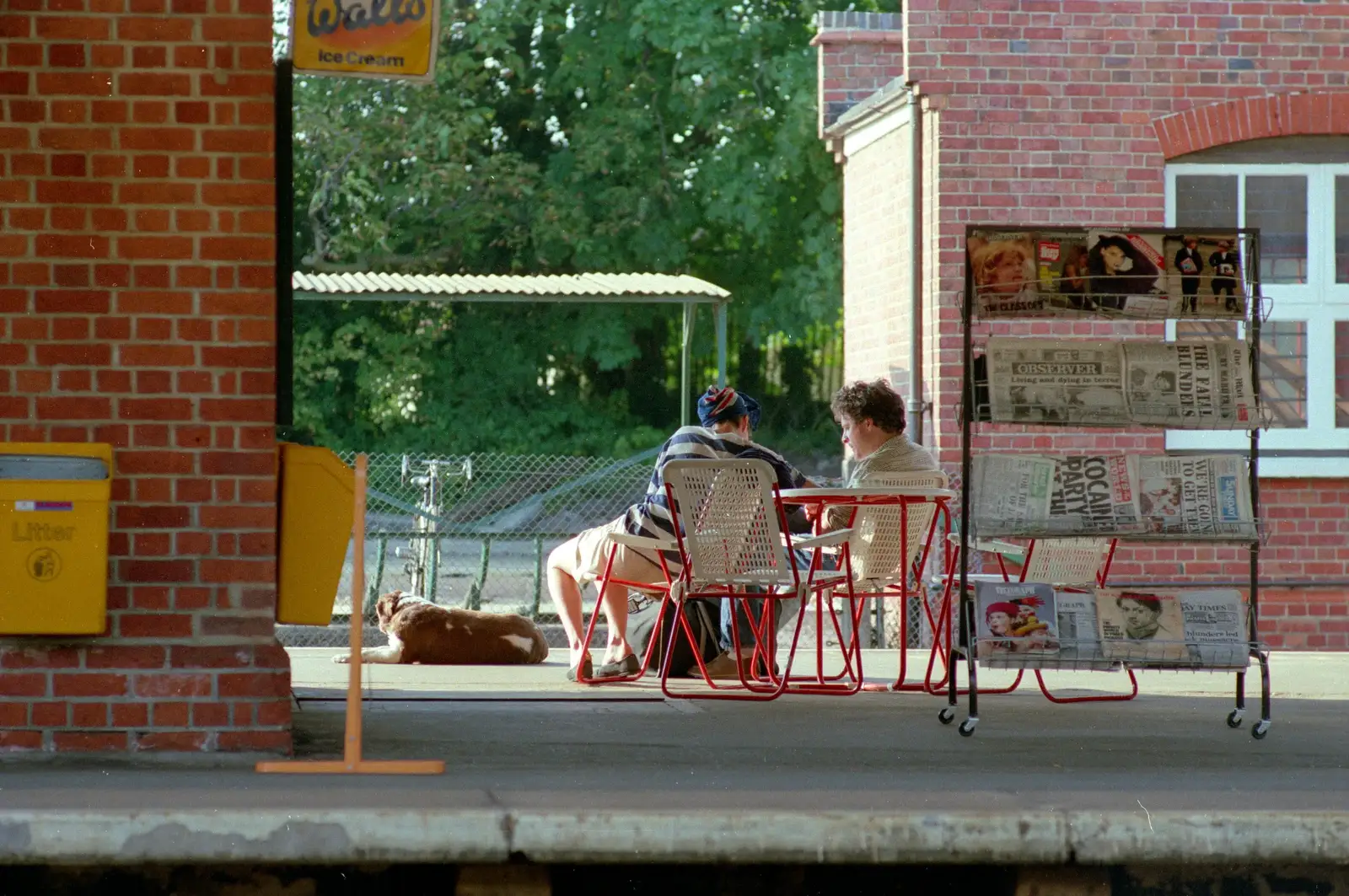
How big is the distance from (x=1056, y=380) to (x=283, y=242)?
2.57 m

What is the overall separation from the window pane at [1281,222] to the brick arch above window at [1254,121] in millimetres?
287

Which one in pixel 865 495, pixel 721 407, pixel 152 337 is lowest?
pixel 865 495

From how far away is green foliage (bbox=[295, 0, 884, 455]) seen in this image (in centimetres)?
2794

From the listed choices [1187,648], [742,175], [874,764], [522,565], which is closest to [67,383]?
[874,764]

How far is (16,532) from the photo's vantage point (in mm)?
5105

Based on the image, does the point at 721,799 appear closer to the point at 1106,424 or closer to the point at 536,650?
the point at 1106,424

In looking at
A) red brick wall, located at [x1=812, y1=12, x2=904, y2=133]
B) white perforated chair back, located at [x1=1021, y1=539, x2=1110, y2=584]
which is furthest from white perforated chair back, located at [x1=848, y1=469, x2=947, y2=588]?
red brick wall, located at [x1=812, y1=12, x2=904, y2=133]

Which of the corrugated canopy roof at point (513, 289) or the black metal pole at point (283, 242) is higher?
the corrugated canopy roof at point (513, 289)

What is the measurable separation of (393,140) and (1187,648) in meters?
23.2

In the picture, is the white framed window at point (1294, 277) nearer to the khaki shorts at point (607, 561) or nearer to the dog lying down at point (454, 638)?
the khaki shorts at point (607, 561)

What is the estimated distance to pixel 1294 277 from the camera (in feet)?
36.5

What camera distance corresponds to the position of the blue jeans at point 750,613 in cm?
796

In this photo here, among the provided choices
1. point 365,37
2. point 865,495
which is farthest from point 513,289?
point 365,37

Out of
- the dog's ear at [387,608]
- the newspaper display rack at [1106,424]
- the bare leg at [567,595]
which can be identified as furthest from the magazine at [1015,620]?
the dog's ear at [387,608]
